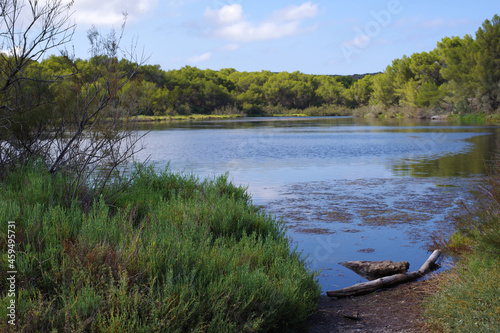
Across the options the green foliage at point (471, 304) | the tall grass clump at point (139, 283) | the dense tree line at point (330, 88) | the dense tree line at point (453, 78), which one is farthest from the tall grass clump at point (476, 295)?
the dense tree line at point (453, 78)

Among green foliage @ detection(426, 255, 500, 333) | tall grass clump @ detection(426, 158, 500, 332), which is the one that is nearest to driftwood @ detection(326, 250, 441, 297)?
tall grass clump @ detection(426, 158, 500, 332)

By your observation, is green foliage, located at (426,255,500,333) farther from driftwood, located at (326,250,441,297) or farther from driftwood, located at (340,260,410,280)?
driftwood, located at (340,260,410,280)

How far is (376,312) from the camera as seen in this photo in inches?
191

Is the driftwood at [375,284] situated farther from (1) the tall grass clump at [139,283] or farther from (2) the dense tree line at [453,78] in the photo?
(2) the dense tree line at [453,78]

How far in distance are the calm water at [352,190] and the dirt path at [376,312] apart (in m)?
0.63

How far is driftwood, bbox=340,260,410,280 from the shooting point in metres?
6.09

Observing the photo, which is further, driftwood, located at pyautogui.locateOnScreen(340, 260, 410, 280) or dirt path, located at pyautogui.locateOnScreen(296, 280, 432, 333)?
driftwood, located at pyautogui.locateOnScreen(340, 260, 410, 280)

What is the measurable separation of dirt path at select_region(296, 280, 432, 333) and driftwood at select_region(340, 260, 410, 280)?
437 millimetres

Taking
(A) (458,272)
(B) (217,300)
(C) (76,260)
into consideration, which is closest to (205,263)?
(B) (217,300)

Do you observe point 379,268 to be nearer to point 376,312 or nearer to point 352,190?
point 376,312

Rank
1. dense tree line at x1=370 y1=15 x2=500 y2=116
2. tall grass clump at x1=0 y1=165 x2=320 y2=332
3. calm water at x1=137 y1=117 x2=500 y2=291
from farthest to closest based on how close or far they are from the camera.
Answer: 1. dense tree line at x1=370 y1=15 x2=500 y2=116
2. calm water at x1=137 y1=117 x2=500 y2=291
3. tall grass clump at x1=0 y1=165 x2=320 y2=332

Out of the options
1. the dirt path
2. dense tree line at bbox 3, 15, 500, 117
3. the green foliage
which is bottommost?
the dirt path

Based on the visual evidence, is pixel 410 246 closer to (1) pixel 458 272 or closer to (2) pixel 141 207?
(1) pixel 458 272

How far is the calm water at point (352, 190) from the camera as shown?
7285 millimetres
